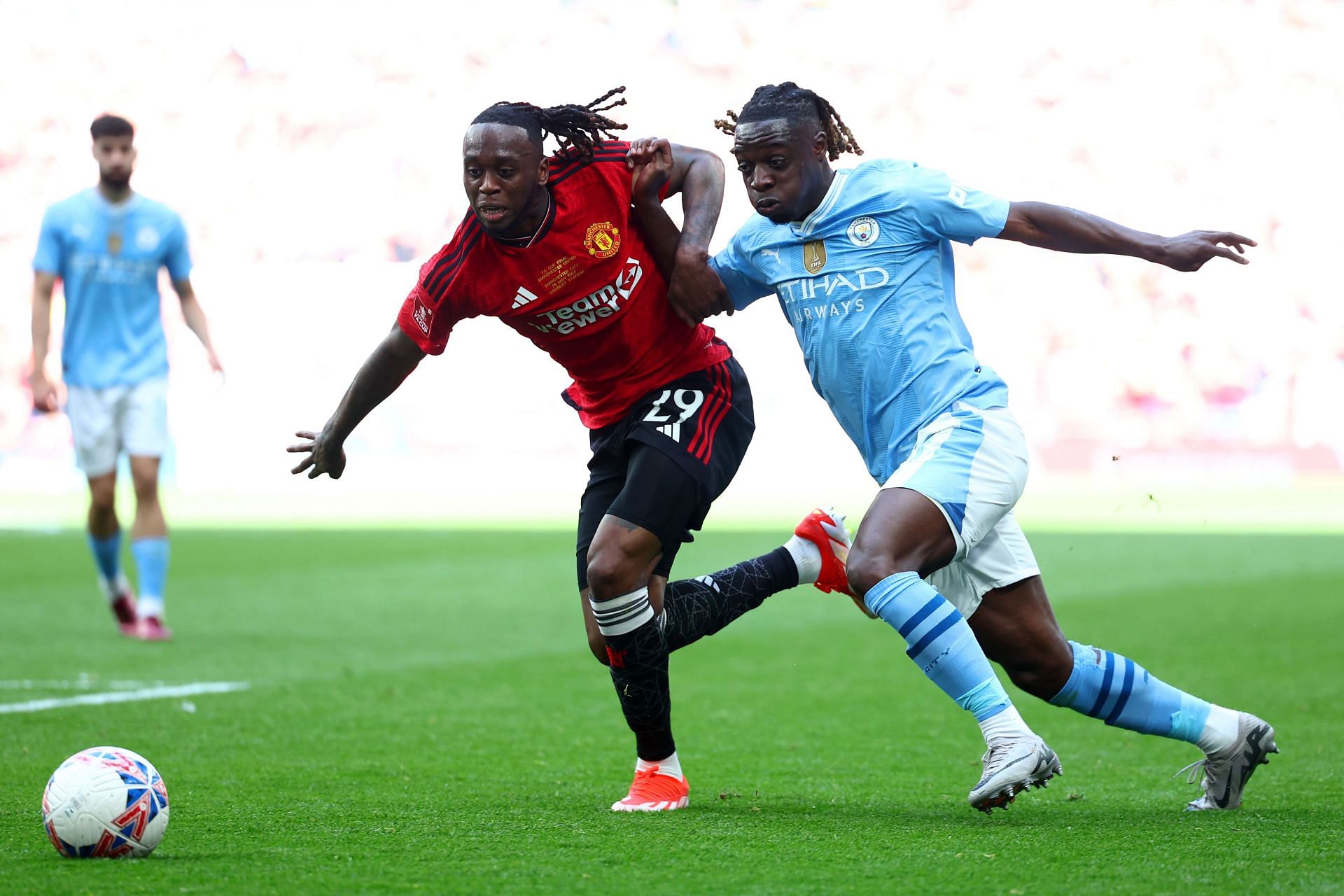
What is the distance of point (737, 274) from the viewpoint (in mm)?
4492

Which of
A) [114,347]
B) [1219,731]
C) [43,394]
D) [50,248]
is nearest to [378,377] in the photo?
[1219,731]

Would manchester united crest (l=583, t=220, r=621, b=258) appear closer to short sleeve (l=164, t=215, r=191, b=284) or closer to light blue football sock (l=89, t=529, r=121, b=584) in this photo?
short sleeve (l=164, t=215, r=191, b=284)

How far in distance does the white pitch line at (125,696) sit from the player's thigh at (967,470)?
387 centimetres

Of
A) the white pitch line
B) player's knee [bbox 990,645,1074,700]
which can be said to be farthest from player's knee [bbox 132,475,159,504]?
player's knee [bbox 990,645,1074,700]

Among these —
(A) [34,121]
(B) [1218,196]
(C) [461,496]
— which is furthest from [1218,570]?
(A) [34,121]

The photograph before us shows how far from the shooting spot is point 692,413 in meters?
4.55

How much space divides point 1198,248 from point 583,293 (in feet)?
5.41

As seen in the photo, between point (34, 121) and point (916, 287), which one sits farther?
point (34, 121)

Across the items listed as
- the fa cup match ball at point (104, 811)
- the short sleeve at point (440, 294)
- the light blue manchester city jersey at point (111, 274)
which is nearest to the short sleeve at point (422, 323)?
the short sleeve at point (440, 294)

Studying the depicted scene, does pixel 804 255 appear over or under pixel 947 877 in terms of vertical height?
over

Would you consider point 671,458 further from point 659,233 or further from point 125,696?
point 125,696

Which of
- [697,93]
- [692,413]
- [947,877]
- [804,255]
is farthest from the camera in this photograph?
[697,93]

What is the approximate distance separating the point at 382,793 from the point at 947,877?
1.88 metres

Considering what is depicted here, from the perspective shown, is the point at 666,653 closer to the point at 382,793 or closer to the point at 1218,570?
the point at 382,793
